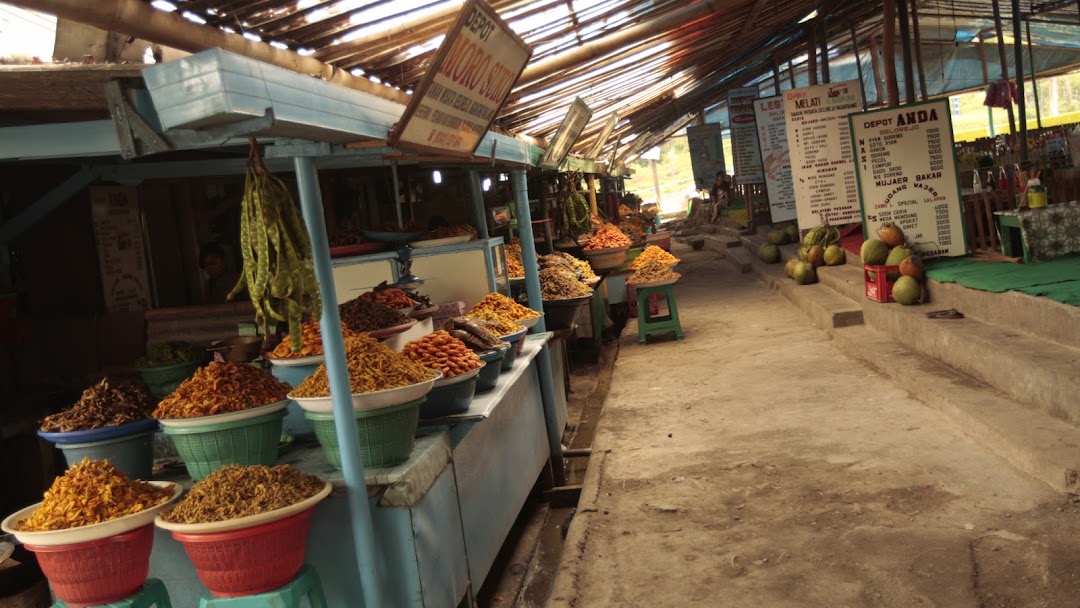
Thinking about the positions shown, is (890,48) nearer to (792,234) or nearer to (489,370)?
→ (792,234)

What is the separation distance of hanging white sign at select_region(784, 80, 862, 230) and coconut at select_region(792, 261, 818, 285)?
110 centimetres

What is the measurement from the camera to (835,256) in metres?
12.4

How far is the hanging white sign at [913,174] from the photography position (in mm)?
9352

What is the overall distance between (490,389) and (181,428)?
2.07m

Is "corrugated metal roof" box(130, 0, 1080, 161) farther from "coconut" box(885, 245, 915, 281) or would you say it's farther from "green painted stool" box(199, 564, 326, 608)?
"coconut" box(885, 245, 915, 281)

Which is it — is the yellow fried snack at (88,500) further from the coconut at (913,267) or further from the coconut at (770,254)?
the coconut at (770,254)

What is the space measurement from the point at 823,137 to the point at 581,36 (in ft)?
18.7

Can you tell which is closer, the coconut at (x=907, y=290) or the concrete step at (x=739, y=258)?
the coconut at (x=907, y=290)

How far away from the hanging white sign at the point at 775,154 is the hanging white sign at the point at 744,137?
10.4 feet

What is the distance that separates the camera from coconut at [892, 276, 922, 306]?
873 cm

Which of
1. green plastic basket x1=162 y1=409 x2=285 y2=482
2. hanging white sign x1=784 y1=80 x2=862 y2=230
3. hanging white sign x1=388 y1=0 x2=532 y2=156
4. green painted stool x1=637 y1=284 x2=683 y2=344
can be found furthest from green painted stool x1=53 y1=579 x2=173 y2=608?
hanging white sign x1=784 y1=80 x2=862 y2=230

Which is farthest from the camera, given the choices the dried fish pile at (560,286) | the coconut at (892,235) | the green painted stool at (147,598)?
the coconut at (892,235)

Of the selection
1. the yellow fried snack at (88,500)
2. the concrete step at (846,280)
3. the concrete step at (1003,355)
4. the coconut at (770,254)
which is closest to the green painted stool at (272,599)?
the yellow fried snack at (88,500)

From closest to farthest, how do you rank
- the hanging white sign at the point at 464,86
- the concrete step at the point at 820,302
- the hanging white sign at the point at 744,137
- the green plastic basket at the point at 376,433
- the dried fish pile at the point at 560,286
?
1. the hanging white sign at the point at 464,86
2. the green plastic basket at the point at 376,433
3. the dried fish pile at the point at 560,286
4. the concrete step at the point at 820,302
5. the hanging white sign at the point at 744,137
